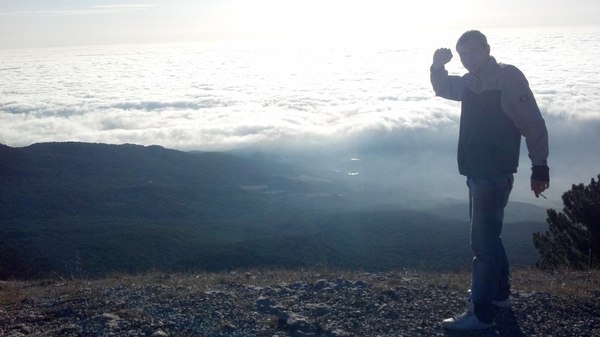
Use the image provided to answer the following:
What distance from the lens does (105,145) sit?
7644 cm

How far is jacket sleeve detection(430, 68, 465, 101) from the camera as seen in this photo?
522 cm

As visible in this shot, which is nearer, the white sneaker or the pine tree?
the white sneaker

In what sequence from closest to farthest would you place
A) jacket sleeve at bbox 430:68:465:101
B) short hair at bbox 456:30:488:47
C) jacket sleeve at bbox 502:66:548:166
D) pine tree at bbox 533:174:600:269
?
1. jacket sleeve at bbox 502:66:548:166
2. short hair at bbox 456:30:488:47
3. jacket sleeve at bbox 430:68:465:101
4. pine tree at bbox 533:174:600:269

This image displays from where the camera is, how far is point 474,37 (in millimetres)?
4875

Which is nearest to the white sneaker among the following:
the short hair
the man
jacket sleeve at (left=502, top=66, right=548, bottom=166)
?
the man

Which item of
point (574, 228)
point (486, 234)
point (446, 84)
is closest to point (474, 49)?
point (446, 84)

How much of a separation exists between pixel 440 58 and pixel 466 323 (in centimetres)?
190

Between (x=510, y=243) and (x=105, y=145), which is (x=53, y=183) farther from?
(x=510, y=243)

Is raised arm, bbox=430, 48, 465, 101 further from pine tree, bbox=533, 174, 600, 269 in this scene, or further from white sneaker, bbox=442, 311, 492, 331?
pine tree, bbox=533, 174, 600, 269

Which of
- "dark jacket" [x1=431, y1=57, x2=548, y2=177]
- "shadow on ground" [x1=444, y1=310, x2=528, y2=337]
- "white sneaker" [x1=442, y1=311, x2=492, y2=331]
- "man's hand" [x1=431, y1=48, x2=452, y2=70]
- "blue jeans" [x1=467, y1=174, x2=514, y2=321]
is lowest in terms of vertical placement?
A: "shadow on ground" [x1=444, y1=310, x2=528, y2=337]

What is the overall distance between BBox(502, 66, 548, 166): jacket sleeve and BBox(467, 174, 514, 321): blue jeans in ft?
1.06

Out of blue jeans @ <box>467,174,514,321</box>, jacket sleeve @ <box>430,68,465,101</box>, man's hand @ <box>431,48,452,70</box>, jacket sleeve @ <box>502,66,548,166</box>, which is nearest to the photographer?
A: jacket sleeve @ <box>502,66,548,166</box>

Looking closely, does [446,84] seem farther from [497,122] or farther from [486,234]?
[486,234]

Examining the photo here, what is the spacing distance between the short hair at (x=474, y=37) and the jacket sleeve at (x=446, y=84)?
35cm
